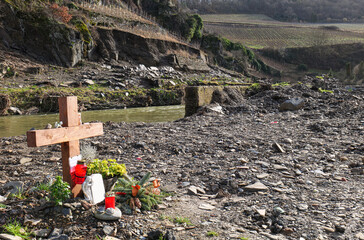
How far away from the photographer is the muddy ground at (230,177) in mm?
2607

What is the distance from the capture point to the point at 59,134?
2.84 metres

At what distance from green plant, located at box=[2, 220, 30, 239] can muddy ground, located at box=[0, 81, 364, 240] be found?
8 centimetres

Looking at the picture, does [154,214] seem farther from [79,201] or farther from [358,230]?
[358,230]

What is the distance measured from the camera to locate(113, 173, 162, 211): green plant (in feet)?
9.60

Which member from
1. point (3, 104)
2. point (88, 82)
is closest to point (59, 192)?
point (3, 104)

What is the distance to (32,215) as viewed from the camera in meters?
2.56

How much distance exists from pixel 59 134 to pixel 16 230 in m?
0.94

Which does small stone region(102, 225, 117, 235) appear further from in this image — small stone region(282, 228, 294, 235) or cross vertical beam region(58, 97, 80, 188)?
small stone region(282, 228, 294, 235)

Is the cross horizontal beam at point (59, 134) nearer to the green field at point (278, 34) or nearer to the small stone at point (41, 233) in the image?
the small stone at point (41, 233)

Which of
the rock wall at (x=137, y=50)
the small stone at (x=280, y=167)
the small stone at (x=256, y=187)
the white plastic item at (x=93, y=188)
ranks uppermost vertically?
the rock wall at (x=137, y=50)

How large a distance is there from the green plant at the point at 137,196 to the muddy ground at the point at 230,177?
0.13m

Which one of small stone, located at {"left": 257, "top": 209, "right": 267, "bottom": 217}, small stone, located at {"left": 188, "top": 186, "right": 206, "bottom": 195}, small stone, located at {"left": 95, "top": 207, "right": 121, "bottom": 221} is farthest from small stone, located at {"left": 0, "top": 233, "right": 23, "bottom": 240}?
small stone, located at {"left": 257, "top": 209, "right": 267, "bottom": 217}

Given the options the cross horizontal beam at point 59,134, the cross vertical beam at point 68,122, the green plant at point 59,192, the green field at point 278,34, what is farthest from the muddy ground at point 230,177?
the green field at point 278,34

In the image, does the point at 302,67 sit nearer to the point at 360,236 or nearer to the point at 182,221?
the point at 360,236
